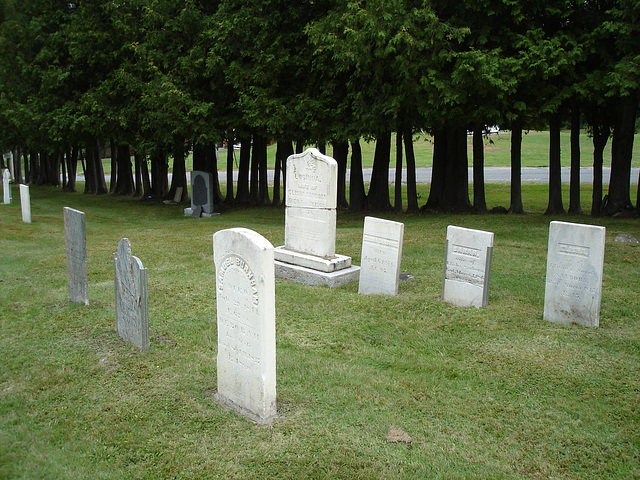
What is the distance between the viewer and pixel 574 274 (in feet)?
24.0

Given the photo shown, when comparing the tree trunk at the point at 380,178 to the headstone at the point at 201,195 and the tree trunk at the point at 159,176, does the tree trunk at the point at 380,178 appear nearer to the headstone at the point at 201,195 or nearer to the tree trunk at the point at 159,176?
the headstone at the point at 201,195

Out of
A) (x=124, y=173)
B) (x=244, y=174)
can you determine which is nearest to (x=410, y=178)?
(x=244, y=174)

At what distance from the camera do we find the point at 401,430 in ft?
16.1

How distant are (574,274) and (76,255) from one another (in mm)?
6704

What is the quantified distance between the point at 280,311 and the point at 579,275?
394 centimetres

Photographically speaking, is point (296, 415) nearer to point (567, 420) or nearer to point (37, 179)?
point (567, 420)

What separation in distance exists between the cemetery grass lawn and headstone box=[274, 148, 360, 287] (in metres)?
0.49

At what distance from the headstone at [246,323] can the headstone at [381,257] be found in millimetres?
3831

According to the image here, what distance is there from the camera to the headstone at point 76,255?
26.6ft

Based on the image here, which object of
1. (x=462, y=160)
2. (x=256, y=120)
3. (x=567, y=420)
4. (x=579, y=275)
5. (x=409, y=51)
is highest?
(x=409, y=51)

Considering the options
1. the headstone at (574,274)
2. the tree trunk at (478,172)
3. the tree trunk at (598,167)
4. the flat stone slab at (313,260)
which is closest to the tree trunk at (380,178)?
the tree trunk at (478,172)

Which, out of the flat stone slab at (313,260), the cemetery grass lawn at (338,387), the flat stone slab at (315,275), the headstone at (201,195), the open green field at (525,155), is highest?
Result: the open green field at (525,155)

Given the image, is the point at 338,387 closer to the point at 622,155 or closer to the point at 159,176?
the point at 622,155

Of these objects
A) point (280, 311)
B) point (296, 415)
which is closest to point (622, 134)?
point (280, 311)
